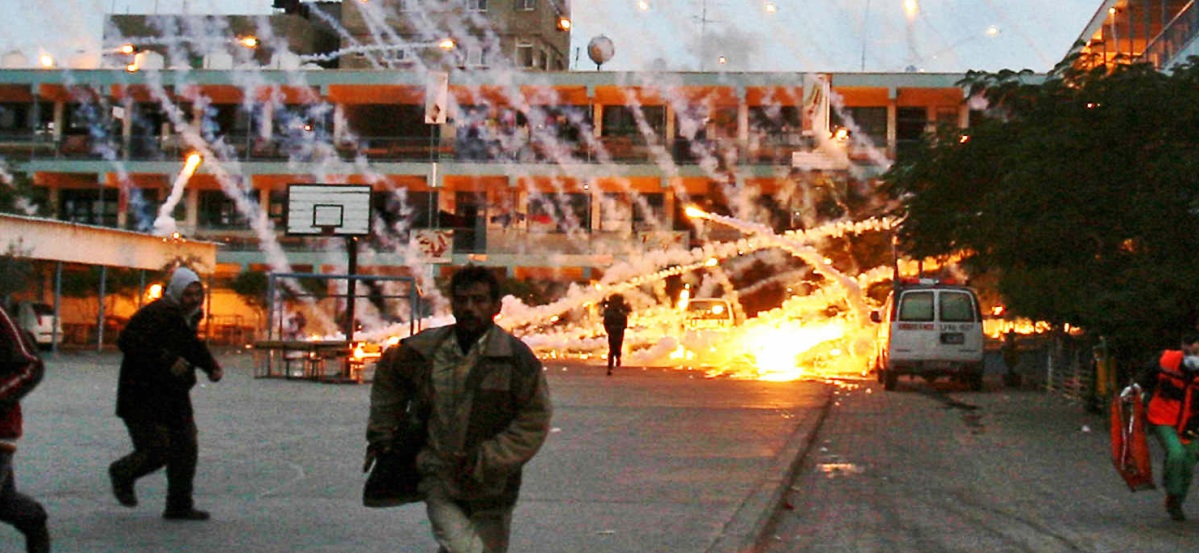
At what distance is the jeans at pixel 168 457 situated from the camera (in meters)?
9.16

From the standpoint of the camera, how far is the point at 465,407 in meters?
5.50

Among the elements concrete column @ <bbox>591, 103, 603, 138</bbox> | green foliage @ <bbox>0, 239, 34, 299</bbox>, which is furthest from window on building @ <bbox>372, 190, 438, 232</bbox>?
green foliage @ <bbox>0, 239, 34, 299</bbox>

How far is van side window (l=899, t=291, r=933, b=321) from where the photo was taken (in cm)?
2827

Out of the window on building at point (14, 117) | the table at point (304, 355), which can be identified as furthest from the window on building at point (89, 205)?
the table at point (304, 355)

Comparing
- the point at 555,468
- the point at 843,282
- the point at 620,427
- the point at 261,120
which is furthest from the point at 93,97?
the point at 555,468

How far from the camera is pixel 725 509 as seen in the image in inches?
409

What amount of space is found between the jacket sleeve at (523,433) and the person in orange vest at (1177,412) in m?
6.49

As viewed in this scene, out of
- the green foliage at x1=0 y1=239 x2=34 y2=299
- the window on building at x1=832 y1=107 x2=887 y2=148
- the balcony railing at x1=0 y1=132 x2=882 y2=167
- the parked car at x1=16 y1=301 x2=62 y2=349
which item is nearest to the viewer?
the green foliage at x1=0 y1=239 x2=34 y2=299

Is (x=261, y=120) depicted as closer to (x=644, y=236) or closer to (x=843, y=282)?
(x=644, y=236)

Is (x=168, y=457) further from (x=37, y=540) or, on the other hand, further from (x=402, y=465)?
(x=402, y=465)

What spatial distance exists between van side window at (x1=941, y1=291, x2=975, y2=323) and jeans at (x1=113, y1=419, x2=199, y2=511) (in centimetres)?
2104

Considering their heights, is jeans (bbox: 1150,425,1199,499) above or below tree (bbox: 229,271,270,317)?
below

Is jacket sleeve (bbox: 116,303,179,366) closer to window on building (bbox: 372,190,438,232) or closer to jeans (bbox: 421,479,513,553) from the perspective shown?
jeans (bbox: 421,479,513,553)

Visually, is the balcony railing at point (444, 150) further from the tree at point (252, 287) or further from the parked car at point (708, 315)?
the parked car at point (708, 315)
